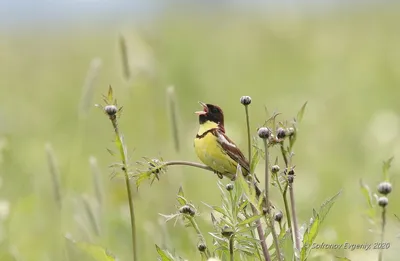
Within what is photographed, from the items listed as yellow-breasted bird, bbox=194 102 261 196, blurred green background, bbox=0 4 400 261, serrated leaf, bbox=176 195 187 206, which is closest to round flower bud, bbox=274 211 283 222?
yellow-breasted bird, bbox=194 102 261 196

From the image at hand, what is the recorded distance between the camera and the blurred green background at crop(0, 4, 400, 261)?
8.35ft

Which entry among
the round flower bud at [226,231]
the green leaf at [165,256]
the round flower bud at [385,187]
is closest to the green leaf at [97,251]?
the green leaf at [165,256]

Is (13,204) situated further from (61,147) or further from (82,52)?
(82,52)

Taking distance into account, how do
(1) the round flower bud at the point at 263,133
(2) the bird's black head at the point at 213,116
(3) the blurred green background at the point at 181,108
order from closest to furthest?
(1) the round flower bud at the point at 263,133
(2) the bird's black head at the point at 213,116
(3) the blurred green background at the point at 181,108

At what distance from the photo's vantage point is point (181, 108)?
512 centimetres

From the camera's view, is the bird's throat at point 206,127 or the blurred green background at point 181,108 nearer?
the bird's throat at point 206,127

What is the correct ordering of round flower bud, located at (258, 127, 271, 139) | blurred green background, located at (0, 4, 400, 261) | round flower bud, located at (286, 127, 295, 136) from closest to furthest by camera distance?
round flower bud, located at (258, 127, 271, 139) < round flower bud, located at (286, 127, 295, 136) < blurred green background, located at (0, 4, 400, 261)

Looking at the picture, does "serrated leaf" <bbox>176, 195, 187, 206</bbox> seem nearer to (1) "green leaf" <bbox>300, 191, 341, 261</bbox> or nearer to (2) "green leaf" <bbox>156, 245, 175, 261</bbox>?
(2) "green leaf" <bbox>156, 245, 175, 261</bbox>

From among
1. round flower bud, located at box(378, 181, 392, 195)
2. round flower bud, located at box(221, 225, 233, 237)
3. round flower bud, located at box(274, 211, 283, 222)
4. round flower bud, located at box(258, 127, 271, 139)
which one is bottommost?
round flower bud, located at box(274, 211, 283, 222)

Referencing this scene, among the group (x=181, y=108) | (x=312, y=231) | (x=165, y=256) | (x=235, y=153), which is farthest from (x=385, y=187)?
(x=181, y=108)

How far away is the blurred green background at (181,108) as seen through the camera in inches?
100

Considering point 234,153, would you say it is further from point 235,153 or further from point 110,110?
point 110,110

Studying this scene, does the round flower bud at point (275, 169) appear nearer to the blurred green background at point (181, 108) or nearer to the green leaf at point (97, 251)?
the blurred green background at point (181, 108)

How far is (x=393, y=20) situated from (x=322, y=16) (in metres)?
1.08
